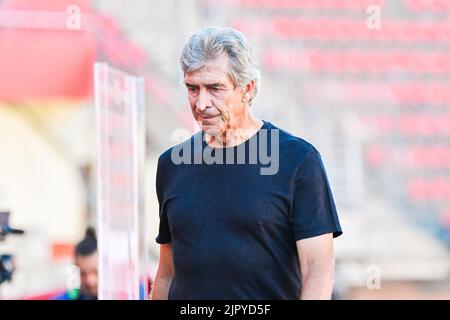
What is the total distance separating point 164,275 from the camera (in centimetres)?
170

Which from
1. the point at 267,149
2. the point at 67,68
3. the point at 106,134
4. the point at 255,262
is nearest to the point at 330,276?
the point at 255,262

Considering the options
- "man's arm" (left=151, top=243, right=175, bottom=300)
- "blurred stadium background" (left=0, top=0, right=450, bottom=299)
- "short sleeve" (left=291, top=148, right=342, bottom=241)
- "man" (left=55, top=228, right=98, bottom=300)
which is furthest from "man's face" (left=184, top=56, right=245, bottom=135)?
"blurred stadium background" (left=0, top=0, right=450, bottom=299)

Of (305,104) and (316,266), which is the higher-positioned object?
(305,104)

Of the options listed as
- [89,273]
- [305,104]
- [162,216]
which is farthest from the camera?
[305,104]

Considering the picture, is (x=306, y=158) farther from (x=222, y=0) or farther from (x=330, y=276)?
(x=222, y=0)

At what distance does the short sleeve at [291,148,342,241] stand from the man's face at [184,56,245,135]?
142 mm

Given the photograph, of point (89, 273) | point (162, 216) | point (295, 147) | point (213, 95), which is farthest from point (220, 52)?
point (89, 273)

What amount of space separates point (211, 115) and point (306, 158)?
16 centimetres

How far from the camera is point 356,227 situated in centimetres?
484

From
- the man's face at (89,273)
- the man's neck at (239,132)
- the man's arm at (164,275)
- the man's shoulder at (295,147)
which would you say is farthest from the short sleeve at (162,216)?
the man's face at (89,273)

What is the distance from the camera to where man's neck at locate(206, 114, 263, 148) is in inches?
62.7

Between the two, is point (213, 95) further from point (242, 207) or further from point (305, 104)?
point (305, 104)

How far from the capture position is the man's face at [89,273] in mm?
3773

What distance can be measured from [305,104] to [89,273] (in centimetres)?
161
